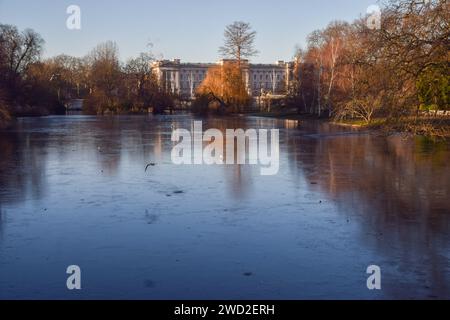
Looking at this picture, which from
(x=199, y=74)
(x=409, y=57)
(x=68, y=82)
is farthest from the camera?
(x=199, y=74)

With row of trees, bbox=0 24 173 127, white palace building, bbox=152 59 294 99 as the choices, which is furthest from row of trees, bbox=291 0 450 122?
white palace building, bbox=152 59 294 99

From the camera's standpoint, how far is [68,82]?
10225 centimetres

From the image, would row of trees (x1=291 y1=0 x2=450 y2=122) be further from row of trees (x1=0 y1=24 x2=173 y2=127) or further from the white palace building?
the white palace building

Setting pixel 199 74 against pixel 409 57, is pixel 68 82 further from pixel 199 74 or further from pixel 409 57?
pixel 409 57

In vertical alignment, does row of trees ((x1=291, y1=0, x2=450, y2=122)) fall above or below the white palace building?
below

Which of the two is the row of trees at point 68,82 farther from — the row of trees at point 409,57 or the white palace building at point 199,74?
the row of trees at point 409,57

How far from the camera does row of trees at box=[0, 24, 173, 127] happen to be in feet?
223

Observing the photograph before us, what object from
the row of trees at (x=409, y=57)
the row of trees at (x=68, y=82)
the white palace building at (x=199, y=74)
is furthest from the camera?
the white palace building at (x=199, y=74)

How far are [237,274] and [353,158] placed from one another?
14.5 m

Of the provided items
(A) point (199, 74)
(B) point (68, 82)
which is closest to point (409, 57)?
(B) point (68, 82)

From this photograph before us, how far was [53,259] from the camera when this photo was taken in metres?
7.70

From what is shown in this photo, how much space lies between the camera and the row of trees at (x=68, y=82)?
223 ft

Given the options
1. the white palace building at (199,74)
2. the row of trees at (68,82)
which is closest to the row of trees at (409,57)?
the row of trees at (68,82)

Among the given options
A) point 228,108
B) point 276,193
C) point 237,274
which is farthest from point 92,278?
point 228,108
